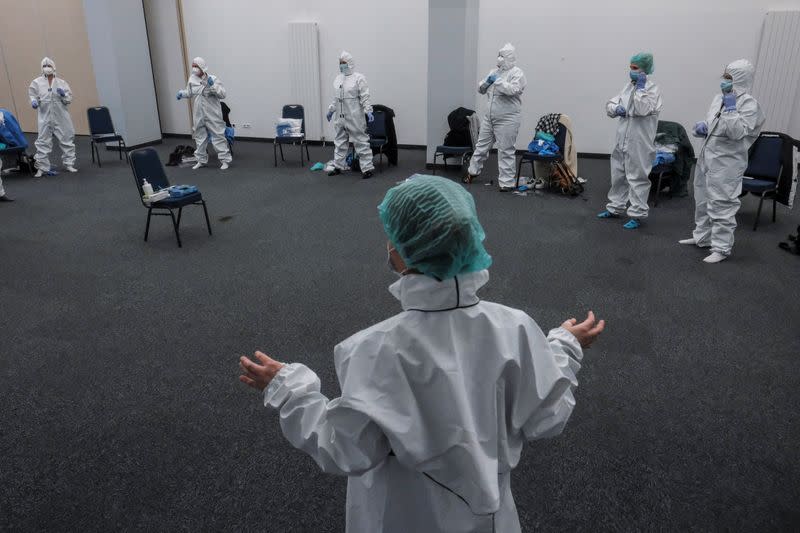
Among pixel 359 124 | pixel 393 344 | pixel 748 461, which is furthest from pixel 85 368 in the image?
pixel 359 124

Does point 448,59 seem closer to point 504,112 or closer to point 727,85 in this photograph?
point 504,112

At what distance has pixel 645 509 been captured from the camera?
1.91 meters

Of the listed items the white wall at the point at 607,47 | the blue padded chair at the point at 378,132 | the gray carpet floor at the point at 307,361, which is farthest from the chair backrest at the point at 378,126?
the gray carpet floor at the point at 307,361

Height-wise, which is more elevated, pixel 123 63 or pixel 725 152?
pixel 123 63

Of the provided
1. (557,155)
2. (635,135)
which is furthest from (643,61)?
(557,155)

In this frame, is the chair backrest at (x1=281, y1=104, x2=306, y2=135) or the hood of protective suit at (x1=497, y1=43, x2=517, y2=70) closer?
the hood of protective suit at (x1=497, y1=43, x2=517, y2=70)

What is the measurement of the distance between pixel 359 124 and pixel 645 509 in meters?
5.71

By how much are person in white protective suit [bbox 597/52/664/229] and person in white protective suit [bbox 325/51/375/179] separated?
2.98m

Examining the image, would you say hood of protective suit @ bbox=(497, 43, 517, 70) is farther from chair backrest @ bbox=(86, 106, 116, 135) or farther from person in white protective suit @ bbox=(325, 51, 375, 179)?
chair backrest @ bbox=(86, 106, 116, 135)

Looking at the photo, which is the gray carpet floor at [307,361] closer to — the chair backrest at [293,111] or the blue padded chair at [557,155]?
the blue padded chair at [557,155]

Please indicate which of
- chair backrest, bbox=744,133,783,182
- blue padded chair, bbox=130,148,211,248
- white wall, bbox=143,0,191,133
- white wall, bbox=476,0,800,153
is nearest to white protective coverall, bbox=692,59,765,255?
chair backrest, bbox=744,133,783,182

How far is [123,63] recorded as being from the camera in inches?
314

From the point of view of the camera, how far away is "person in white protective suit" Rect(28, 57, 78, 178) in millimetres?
6820

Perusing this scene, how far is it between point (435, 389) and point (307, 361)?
1.98 meters
